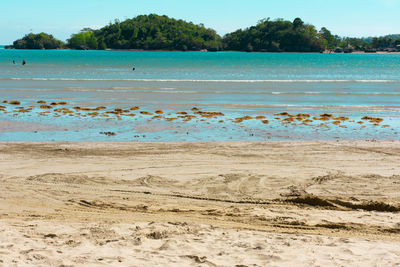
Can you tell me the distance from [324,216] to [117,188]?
3.45 meters

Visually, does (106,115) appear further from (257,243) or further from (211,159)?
(257,243)

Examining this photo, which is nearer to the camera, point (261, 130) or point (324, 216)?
point (324, 216)

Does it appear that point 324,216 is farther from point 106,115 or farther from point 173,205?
point 106,115

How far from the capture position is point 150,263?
17.3ft

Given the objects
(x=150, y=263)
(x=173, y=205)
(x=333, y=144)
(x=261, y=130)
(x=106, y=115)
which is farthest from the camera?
(x=106, y=115)

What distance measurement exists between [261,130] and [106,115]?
595 centimetres

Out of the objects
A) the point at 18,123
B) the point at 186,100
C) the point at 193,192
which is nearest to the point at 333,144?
the point at 193,192

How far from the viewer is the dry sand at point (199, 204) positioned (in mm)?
5598

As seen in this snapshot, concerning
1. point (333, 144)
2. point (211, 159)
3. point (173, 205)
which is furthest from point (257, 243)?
point (333, 144)

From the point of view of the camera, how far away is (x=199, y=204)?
7.96 m

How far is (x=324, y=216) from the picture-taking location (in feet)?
23.7

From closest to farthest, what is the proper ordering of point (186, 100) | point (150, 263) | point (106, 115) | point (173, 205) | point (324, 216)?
point (150, 263) < point (324, 216) < point (173, 205) < point (106, 115) < point (186, 100)

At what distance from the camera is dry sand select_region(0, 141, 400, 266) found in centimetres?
560

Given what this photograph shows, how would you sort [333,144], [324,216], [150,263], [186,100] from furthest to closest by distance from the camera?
1. [186,100]
2. [333,144]
3. [324,216]
4. [150,263]
